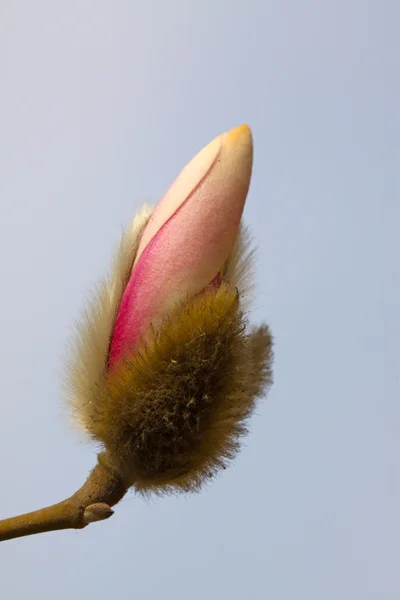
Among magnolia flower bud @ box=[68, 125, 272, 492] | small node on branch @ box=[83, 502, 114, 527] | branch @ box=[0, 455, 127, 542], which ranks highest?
magnolia flower bud @ box=[68, 125, 272, 492]

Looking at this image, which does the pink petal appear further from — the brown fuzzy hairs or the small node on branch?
the small node on branch

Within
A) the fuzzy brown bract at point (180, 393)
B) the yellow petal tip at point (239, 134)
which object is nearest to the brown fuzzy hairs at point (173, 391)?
the fuzzy brown bract at point (180, 393)

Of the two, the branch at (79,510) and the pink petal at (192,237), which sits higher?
the pink petal at (192,237)

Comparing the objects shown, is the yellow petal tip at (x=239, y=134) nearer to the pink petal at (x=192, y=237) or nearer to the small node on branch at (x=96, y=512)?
the pink petal at (x=192, y=237)

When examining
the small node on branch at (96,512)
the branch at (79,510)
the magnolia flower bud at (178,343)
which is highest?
the magnolia flower bud at (178,343)

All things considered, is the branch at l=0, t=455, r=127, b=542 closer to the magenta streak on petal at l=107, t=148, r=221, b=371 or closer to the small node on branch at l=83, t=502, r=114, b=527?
the small node on branch at l=83, t=502, r=114, b=527

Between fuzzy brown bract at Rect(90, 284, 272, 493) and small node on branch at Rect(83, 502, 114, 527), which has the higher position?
fuzzy brown bract at Rect(90, 284, 272, 493)

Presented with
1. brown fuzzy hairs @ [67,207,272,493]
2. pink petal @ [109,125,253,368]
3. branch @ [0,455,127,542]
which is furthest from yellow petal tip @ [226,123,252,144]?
branch @ [0,455,127,542]
